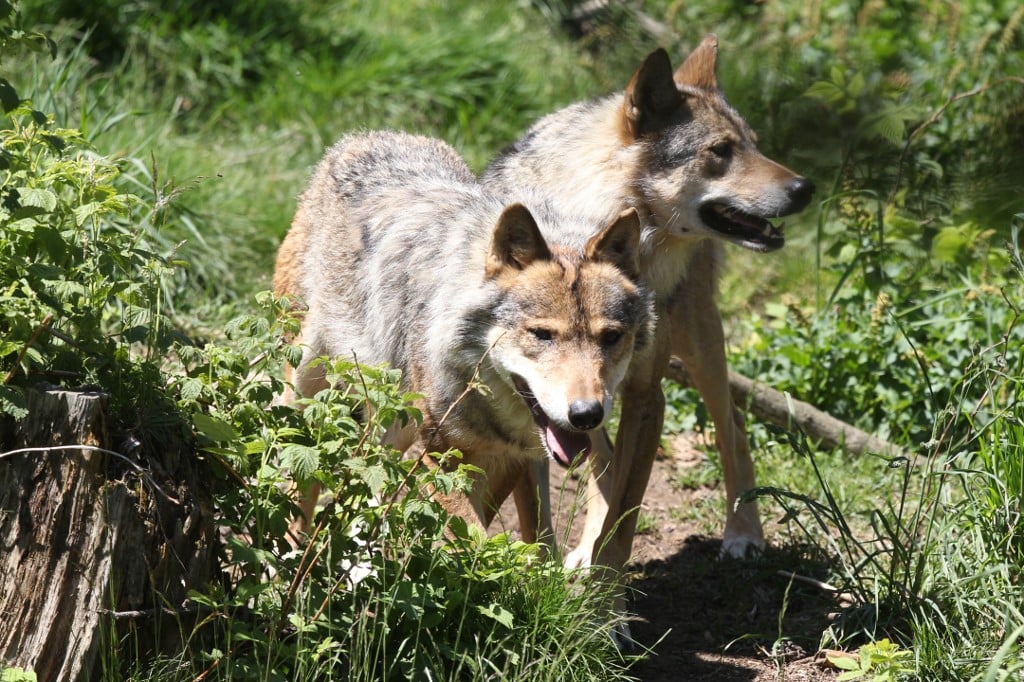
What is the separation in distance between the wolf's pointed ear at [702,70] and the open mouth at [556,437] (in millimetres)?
1929

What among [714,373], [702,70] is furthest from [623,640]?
[702,70]

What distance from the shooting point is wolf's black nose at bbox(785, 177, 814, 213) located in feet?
16.1

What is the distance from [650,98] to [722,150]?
0.39 metres

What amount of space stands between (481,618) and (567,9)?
16.2ft

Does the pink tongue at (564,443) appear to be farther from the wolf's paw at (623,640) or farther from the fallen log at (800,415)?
the fallen log at (800,415)

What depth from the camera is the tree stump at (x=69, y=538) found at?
308 centimetres

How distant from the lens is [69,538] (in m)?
3.13

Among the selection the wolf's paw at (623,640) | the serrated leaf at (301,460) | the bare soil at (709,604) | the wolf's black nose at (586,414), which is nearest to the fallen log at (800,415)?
the bare soil at (709,604)

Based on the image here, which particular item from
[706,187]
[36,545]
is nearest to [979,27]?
[706,187]

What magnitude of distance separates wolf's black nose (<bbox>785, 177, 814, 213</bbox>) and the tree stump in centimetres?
292

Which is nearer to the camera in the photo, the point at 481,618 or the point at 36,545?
the point at 36,545

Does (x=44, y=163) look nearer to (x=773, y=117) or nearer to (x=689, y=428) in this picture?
(x=773, y=117)

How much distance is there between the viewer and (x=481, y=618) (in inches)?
141

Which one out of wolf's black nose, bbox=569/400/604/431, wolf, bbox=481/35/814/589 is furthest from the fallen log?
wolf's black nose, bbox=569/400/604/431
